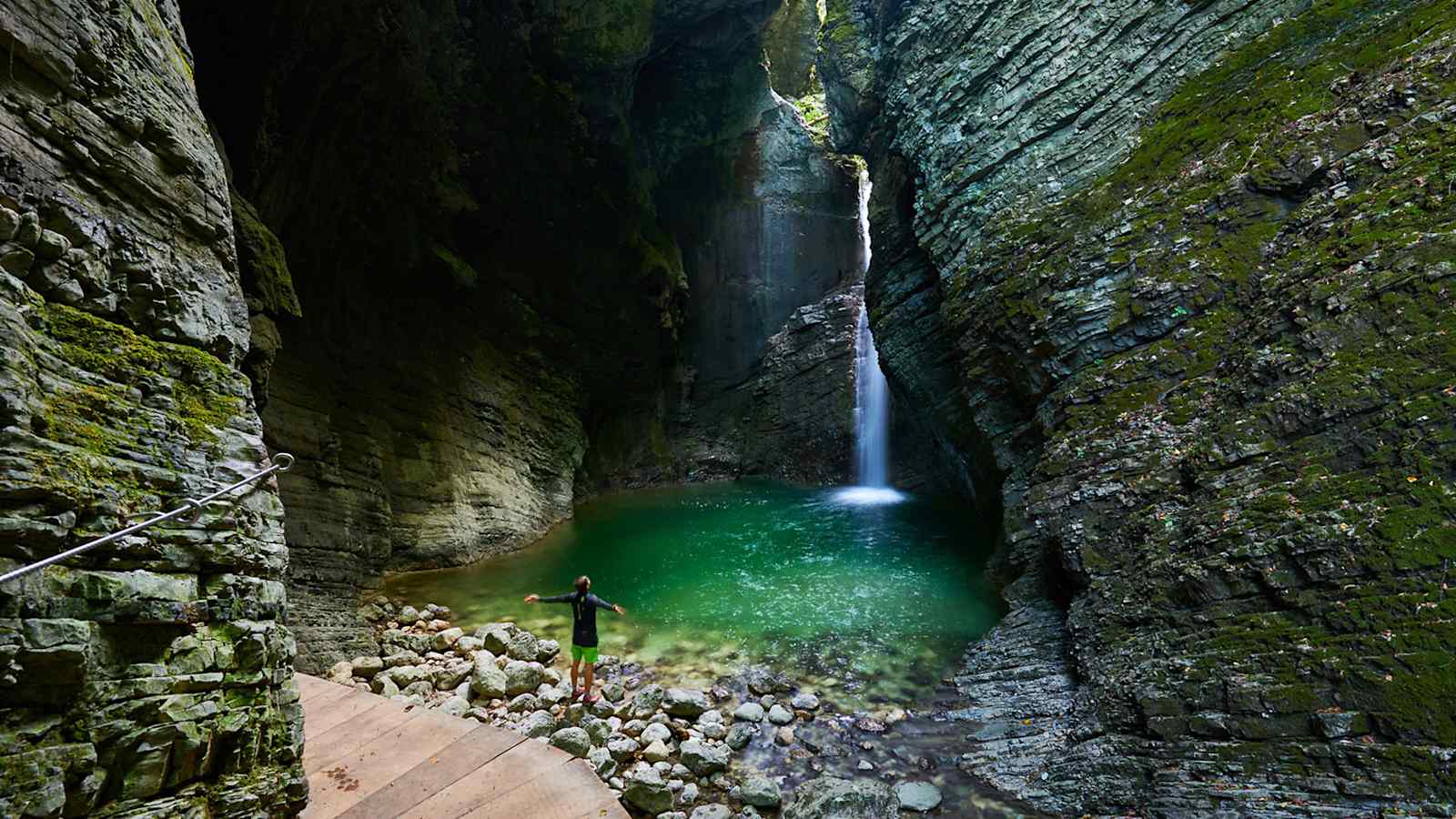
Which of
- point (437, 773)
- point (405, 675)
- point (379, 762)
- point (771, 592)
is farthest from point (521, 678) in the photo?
point (771, 592)

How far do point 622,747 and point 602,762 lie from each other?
35cm

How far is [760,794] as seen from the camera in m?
6.12

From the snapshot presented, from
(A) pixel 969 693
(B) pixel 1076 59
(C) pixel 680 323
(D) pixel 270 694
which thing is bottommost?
(A) pixel 969 693

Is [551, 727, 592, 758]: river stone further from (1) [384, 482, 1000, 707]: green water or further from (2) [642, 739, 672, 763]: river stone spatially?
(1) [384, 482, 1000, 707]: green water

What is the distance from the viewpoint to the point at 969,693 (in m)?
8.10

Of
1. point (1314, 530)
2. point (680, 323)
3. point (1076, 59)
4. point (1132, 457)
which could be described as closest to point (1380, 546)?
point (1314, 530)

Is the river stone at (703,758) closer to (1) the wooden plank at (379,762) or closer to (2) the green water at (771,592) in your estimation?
(2) the green water at (771,592)

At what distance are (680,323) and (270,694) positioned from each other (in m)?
21.9

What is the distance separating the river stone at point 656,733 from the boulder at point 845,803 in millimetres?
1631

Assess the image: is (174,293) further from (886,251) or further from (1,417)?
(886,251)

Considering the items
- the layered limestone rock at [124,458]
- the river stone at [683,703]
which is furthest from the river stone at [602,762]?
the layered limestone rock at [124,458]

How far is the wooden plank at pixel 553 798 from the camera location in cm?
362

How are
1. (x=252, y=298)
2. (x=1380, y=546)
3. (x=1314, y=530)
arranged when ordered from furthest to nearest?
(x=252, y=298), (x=1314, y=530), (x=1380, y=546)

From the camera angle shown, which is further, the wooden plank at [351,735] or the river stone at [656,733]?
the river stone at [656,733]
